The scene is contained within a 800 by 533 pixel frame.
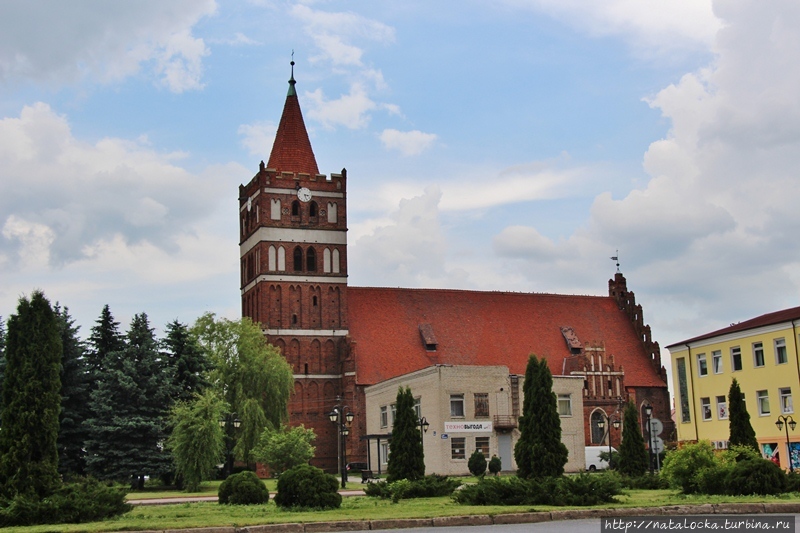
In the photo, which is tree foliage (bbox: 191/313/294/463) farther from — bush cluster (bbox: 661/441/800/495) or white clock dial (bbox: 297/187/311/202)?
bush cluster (bbox: 661/441/800/495)

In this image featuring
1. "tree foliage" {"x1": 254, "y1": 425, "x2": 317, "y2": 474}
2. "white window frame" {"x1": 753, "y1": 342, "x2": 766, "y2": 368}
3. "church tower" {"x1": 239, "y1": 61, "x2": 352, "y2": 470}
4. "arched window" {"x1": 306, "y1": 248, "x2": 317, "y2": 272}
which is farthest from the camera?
"arched window" {"x1": 306, "y1": 248, "x2": 317, "y2": 272}

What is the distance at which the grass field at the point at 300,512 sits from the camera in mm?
21266

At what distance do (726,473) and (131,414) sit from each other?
103 feet

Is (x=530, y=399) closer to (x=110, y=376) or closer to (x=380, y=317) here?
(x=110, y=376)

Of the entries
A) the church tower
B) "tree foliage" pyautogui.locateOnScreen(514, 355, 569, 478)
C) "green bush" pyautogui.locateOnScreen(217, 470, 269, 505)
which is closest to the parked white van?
the church tower

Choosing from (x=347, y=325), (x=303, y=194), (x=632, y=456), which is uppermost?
(x=303, y=194)

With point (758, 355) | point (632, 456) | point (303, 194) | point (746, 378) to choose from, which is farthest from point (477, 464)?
point (303, 194)

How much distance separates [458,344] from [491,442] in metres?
13.3

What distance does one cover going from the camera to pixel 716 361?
164ft

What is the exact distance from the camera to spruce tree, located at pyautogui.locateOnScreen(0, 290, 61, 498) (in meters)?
24.5

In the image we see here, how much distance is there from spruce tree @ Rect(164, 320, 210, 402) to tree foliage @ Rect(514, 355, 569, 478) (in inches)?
1048

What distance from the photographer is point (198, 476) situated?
154ft

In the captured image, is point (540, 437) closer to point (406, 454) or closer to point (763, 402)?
point (406, 454)

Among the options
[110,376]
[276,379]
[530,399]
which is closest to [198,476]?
[110,376]
